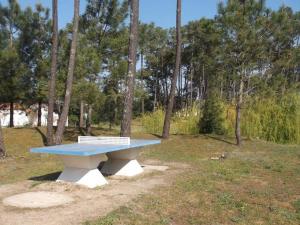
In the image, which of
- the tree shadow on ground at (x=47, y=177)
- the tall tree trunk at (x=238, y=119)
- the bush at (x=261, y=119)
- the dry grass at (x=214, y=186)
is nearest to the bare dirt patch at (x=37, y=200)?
the dry grass at (x=214, y=186)

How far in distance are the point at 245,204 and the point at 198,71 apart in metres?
29.7

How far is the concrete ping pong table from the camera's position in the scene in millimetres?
6324

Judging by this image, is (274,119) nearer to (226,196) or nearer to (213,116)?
(213,116)

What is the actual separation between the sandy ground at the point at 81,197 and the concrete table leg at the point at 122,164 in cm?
23

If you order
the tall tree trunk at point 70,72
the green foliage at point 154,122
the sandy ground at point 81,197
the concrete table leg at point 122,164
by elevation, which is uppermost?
the tall tree trunk at point 70,72

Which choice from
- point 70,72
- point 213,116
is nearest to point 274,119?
point 213,116

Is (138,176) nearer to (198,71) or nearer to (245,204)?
(245,204)

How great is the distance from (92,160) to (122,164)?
4.80 feet

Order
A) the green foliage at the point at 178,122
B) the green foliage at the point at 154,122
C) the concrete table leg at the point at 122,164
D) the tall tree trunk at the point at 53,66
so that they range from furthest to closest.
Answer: the green foliage at the point at 154,122 < the green foliage at the point at 178,122 < the tall tree trunk at the point at 53,66 < the concrete table leg at the point at 122,164

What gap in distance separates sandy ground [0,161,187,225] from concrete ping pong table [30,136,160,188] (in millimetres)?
193

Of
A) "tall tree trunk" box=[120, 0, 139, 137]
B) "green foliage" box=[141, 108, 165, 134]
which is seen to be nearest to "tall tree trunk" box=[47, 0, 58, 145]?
"tall tree trunk" box=[120, 0, 139, 137]

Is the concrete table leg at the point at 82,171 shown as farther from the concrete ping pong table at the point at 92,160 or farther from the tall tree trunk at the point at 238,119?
the tall tree trunk at the point at 238,119

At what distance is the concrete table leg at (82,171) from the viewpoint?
662 centimetres


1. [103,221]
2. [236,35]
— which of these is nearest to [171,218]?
[103,221]
